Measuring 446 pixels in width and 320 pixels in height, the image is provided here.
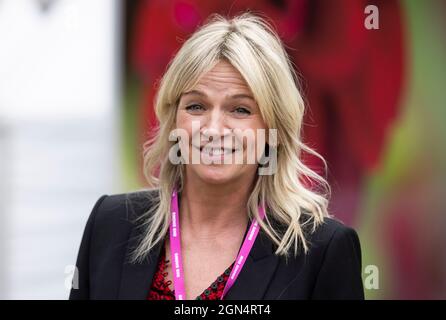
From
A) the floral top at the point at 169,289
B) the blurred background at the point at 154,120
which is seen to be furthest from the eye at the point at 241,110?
the blurred background at the point at 154,120

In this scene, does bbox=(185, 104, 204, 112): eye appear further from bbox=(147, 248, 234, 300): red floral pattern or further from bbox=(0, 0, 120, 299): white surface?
bbox=(0, 0, 120, 299): white surface

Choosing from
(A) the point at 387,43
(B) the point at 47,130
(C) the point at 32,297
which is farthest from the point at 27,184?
(A) the point at 387,43

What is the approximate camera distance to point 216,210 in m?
2.90

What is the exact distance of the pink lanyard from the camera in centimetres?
269

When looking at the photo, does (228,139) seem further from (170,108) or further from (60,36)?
(60,36)

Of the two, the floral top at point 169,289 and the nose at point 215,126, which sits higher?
the nose at point 215,126

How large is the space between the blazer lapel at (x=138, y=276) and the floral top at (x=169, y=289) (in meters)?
0.03

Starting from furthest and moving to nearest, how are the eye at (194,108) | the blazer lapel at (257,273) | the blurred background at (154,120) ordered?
the blurred background at (154,120) < the eye at (194,108) < the blazer lapel at (257,273)

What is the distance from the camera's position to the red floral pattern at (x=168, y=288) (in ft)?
8.83

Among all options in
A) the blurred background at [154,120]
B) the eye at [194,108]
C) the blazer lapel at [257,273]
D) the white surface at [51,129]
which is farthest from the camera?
the white surface at [51,129]

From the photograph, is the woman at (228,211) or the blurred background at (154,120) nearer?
the woman at (228,211)

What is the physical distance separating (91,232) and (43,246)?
9.87 feet

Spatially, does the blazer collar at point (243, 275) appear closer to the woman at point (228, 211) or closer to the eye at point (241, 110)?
the woman at point (228, 211)

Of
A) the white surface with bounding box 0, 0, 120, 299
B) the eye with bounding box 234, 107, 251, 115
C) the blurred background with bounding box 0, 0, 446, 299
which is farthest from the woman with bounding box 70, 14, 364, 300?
the white surface with bounding box 0, 0, 120, 299
